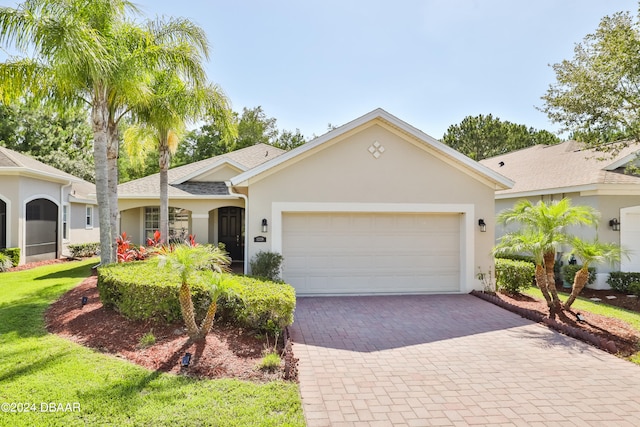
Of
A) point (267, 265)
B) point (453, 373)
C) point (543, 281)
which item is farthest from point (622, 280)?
point (267, 265)

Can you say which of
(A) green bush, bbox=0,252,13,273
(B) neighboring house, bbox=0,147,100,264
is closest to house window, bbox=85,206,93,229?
(B) neighboring house, bbox=0,147,100,264

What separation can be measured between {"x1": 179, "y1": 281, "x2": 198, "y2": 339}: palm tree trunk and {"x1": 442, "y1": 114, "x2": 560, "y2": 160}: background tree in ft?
117

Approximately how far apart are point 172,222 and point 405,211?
11.9 meters

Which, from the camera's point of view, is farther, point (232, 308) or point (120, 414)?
point (232, 308)

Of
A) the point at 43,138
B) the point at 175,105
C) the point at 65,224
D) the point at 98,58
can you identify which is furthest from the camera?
the point at 43,138

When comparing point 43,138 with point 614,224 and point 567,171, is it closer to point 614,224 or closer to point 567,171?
point 567,171

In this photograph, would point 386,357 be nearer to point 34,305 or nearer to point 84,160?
point 34,305

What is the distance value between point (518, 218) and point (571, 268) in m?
4.99

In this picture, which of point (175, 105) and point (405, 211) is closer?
point (405, 211)

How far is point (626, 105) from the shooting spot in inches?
386

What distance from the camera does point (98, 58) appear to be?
30.5 feet

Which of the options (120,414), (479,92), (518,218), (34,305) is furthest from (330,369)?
(479,92)

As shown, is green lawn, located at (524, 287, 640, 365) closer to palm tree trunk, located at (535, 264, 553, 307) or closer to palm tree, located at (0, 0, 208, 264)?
palm tree trunk, located at (535, 264, 553, 307)

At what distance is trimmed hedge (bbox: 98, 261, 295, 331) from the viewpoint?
6.64m
